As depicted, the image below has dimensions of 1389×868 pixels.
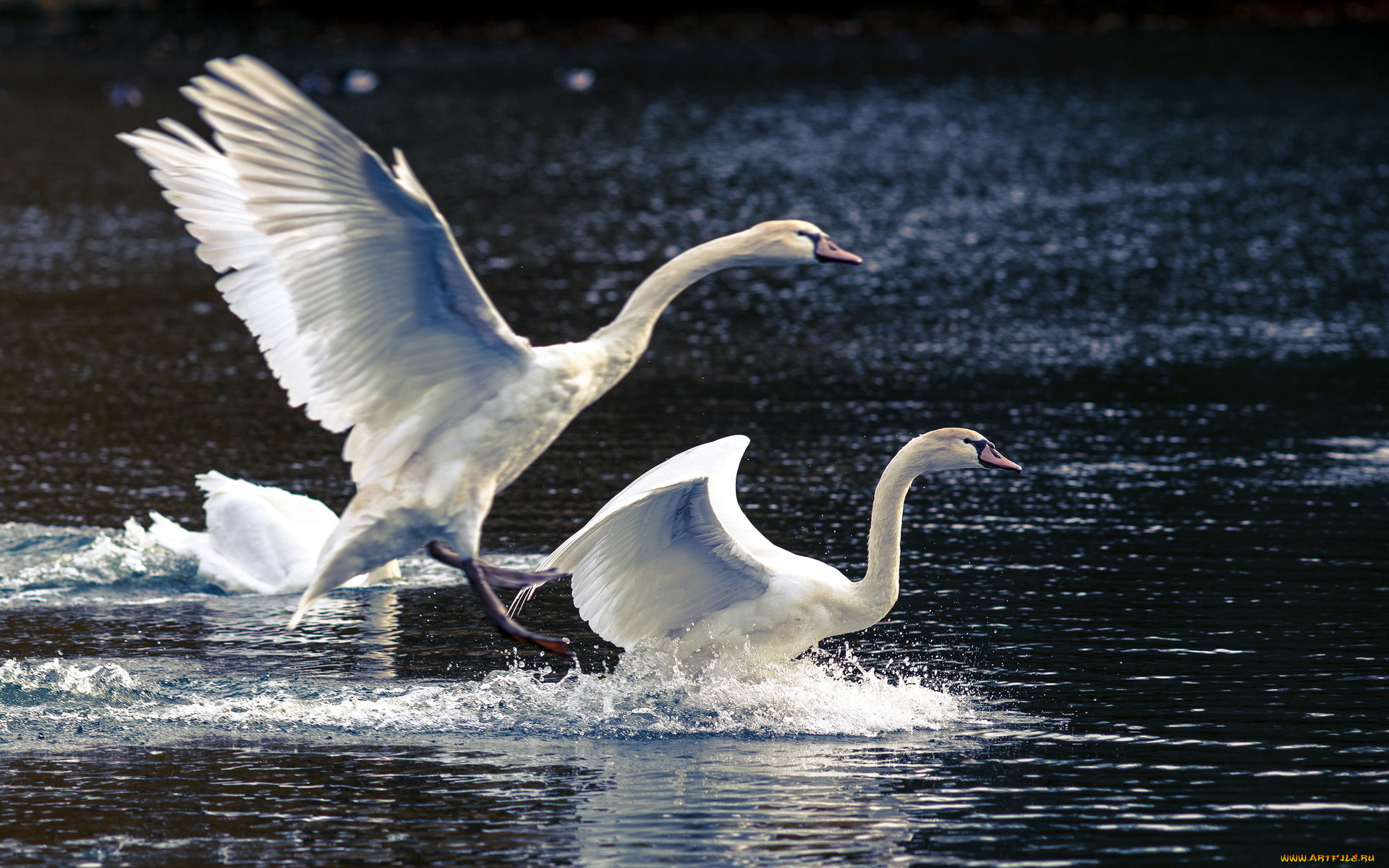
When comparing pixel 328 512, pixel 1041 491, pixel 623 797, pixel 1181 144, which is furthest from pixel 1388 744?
pixel 1181 144

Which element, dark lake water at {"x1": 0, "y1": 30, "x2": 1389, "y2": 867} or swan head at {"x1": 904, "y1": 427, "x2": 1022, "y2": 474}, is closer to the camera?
dark lake water at {"x1": 0, "y1": 30, "x2": 1389, "y2": 867}

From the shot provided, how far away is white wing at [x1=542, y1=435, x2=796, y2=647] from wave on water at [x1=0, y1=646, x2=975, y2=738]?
24 cm

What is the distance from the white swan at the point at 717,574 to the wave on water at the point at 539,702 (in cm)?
19

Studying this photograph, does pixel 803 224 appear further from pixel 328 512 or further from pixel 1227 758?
pixel 328 512

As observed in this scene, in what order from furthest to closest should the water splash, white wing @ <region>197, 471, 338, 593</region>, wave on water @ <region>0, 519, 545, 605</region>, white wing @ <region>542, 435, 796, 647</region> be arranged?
white wing @ <region>197, 471, 338, 593</region>, wave on water @ <region>0, 519, 545, 605</region>, the water splash, white wing @ <region>542, 435, 796, 647</region>

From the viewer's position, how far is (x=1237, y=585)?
1059 centimetres

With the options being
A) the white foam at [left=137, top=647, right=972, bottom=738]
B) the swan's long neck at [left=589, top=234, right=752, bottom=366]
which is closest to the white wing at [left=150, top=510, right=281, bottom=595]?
the white foam at [left=137, top=647, right=972, bottom=738]

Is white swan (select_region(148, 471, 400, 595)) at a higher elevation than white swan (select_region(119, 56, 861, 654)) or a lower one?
lower

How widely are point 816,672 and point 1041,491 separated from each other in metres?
4.24

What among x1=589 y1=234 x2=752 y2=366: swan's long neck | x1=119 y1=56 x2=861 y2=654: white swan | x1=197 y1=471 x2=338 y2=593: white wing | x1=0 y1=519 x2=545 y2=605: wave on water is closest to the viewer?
x1=119 y1=56 x2=861 y2=654: white swan

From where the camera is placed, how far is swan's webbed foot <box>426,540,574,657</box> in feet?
26.3

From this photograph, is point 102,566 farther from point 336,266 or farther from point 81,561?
point 336,266

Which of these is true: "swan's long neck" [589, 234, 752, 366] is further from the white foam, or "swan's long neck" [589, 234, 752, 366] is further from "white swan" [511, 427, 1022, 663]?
the white foam

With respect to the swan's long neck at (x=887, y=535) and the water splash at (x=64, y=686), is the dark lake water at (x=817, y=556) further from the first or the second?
the swan's long neck at (x=887, y=535)
